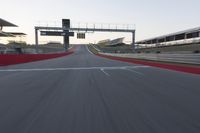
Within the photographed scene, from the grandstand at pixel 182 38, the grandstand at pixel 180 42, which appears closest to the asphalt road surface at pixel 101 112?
the grandstand at pixel 180 42

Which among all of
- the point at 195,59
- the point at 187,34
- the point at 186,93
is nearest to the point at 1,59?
the point at 186,93

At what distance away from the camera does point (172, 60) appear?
14.2 metres

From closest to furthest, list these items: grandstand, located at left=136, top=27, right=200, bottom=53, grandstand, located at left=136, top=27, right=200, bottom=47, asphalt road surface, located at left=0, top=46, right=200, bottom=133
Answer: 1. asphalt road surface, located at left=0, top=46, right=200, bottom=133
2. grandstand, located at left=136, top=27, right=200, bottom=53
3. grandstand, located at left=136, top=27, right=200, bottom=47

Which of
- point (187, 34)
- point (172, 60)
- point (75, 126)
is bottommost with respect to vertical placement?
point (75, 126)

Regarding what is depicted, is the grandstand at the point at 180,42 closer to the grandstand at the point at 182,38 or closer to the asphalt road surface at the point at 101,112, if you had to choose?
the grandstand at the point at 182,38

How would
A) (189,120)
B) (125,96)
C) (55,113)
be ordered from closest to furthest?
(189,120)
(55,113)
(125,96)

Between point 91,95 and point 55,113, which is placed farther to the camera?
point 91,95

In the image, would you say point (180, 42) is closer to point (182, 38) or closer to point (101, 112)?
point (182, 38)

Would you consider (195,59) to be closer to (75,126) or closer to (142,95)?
(142,95)

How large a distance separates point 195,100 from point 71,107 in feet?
11.1

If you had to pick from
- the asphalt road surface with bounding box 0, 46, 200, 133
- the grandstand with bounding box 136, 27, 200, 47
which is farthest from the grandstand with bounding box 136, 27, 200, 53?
the asphalt road surface with bounding box 0, 46, 200, 133

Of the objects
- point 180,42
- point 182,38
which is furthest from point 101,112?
point 182,38

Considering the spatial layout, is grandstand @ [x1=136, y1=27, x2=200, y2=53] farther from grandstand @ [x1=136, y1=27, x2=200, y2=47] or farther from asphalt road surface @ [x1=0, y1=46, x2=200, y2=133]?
asphalt road surface @ [x1=0, y1=46, x2=200, y2=133]

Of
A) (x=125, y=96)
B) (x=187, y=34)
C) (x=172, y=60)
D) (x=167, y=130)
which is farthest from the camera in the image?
(x=187, y=34)
